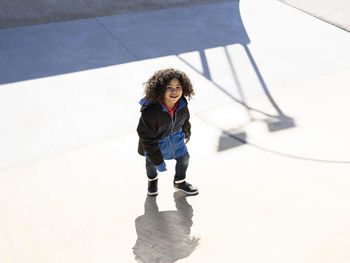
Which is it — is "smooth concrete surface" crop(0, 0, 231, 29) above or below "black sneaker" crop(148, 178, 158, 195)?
above

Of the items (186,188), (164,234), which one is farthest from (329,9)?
(164,234)

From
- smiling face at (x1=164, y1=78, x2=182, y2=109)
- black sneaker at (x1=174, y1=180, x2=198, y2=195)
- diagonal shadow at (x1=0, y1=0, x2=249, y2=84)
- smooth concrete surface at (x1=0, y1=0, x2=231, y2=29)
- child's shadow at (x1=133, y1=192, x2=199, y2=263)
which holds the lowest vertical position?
child's shadow at (x1=133, y1=192, x2=199, y2=263)

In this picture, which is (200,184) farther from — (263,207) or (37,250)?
(37,250)

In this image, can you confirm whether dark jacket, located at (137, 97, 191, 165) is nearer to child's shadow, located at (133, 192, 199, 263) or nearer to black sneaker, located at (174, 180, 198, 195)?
black sneaker, located at (174, 180, 198, 195)

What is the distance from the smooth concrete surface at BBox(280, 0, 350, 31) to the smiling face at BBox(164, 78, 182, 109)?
22.8 ft

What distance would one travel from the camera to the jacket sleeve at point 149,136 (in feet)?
10.7

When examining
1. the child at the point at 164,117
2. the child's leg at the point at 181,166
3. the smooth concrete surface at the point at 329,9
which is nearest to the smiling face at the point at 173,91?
the child at the point at 164,117

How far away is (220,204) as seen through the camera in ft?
13.0

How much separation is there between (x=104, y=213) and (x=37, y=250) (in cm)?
70

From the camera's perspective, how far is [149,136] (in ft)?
10.9

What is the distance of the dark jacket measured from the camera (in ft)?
10.8

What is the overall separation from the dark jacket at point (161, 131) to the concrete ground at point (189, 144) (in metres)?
0.69

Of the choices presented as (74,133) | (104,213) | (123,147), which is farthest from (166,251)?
(74,133)

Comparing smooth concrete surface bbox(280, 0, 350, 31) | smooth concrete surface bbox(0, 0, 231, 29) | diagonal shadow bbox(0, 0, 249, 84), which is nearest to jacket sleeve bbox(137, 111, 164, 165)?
diagonal shadow bbox(0, 0, 249, 84)
